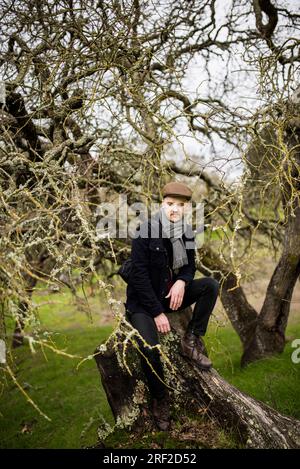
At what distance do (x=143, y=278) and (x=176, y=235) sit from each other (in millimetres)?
522

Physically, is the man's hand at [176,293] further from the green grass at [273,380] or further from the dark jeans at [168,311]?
the green grass at [273,380]

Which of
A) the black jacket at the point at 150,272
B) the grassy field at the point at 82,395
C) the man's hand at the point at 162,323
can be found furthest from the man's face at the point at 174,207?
the grassy field at the point at 82,395

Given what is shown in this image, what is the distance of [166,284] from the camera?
11.9 ft

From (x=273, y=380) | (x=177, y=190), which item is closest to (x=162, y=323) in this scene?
(x=177, y=190)

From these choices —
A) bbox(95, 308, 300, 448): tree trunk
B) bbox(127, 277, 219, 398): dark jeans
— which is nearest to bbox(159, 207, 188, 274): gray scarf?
bbox(127, 277, 219, 398): dark jeans

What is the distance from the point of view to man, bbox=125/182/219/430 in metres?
3.39

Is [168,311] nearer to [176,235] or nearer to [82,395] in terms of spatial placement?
[176,235]

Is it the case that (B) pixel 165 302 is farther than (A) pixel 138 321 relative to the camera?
Yes

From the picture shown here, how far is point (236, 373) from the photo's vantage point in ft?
20.6

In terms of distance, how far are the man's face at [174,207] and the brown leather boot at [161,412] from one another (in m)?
1.63

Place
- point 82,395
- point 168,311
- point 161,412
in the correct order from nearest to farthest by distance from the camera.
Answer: point 161,412 < point 168,311 < point 82,395

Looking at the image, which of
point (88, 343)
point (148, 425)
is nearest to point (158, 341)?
point (148, 425)

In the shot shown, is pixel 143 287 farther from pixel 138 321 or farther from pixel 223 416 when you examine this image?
pixel 223 416
